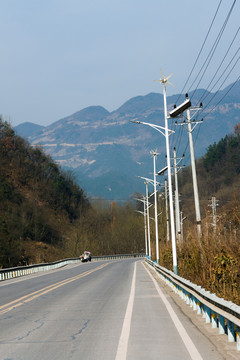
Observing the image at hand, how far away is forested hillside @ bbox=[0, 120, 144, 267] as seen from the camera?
109562 mm

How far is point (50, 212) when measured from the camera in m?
133

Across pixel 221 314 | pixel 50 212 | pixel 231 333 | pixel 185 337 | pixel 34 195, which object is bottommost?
pixel 185 337

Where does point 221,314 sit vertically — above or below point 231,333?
above

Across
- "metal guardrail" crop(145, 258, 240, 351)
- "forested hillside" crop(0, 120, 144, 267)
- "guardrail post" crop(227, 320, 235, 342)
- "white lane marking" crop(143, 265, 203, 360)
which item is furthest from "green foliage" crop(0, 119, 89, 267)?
"guardrail post" crop(227, 320, 235, 342)

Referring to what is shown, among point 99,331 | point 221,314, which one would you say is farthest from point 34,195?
point 221,314

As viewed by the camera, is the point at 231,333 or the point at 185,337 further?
the point at 185,337

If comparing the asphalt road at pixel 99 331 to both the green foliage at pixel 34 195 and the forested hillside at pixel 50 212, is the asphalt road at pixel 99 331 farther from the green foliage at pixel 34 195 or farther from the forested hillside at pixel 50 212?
the green foliage at pixel 34 195

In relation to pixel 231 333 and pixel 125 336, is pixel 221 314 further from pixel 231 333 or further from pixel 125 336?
pixel 125 336

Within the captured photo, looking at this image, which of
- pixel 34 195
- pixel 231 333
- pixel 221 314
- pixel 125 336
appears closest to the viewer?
pixel 231 333

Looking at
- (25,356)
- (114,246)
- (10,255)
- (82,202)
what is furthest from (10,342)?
(82,202)

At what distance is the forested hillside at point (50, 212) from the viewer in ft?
359

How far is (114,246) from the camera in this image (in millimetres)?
140250

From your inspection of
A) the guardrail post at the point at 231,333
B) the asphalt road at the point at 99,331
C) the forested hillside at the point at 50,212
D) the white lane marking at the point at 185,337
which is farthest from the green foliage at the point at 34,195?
the guardrail post at the point at 231,333

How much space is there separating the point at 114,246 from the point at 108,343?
130 m
